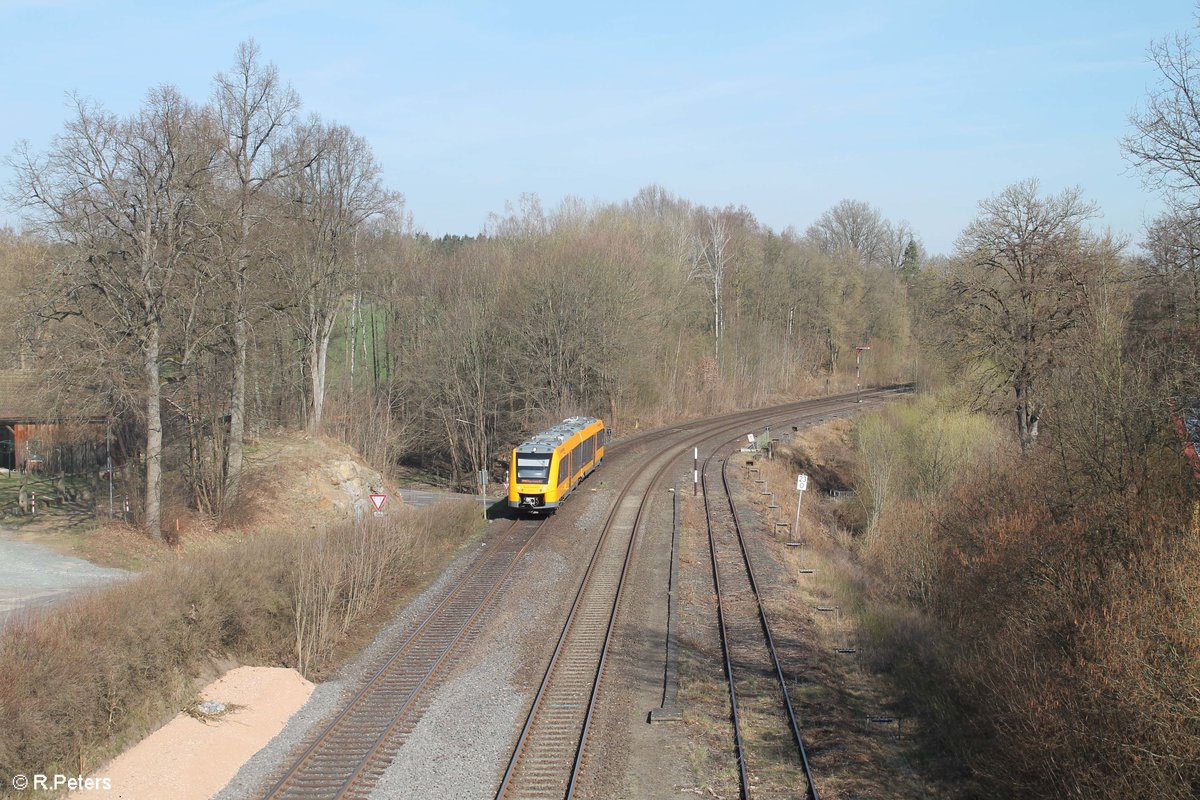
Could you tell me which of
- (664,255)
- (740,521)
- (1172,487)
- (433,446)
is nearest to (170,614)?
(1172,487)

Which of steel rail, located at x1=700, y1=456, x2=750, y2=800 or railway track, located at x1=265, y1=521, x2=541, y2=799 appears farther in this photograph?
steel rail, located at x1=700, y1=456, x2=750, y2=800

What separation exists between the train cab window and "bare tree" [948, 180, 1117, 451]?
15.5 metres

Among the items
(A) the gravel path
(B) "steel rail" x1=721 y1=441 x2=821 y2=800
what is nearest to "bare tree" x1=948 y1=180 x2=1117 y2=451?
(B) "steel rail" x1=721 y1=441 x2=821 y2=800

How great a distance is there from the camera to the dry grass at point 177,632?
10453 mm

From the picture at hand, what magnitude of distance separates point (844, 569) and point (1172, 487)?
33.7 ft

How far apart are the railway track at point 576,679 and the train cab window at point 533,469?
2541 mm

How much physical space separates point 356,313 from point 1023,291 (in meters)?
35.3

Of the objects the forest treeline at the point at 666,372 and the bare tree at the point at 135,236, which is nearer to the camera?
the forest treeline at the point at 666,372

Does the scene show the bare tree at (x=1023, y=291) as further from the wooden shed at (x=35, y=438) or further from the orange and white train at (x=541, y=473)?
the wooden shed at (x=35, y=438)

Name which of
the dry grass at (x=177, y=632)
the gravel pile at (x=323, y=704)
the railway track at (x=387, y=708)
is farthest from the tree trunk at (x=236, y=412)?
the railway track at (x=387, y=708)

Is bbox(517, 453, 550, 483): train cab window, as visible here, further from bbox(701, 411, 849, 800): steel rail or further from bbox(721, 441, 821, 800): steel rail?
bbox(721, 441, 821, 800): steel rail

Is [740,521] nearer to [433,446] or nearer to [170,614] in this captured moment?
[170,614]

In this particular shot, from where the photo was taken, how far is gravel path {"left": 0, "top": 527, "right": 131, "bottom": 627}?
17.4 m

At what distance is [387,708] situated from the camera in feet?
44.2
